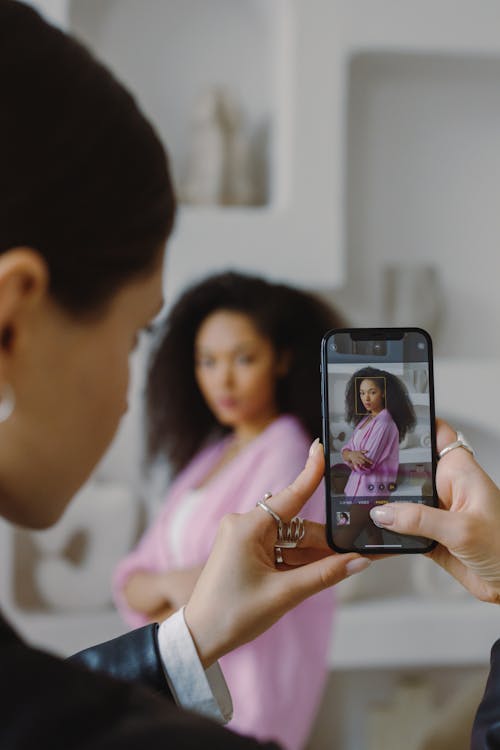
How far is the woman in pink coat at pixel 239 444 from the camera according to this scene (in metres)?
1.22

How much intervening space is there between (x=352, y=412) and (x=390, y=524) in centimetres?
6

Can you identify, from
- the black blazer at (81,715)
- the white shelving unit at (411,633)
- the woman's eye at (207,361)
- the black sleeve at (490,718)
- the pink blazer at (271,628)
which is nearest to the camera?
the black blazer at (81,715)

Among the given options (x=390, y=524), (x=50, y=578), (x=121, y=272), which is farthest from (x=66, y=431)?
(x=50, y=578)

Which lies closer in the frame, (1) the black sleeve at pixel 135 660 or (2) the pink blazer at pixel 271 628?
(1) the black sleeve at pixel 135 660

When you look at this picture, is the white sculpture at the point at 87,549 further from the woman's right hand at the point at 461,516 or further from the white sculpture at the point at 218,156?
the woman's right hand at the point at 461,516

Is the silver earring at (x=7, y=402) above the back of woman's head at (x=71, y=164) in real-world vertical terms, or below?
below

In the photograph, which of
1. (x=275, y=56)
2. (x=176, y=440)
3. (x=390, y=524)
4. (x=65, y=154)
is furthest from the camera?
(x=275, y=56)

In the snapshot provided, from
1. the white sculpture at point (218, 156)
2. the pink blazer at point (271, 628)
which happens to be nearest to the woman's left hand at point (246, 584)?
the pink blazer at point (271, 628)

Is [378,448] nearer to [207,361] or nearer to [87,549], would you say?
[207,361]

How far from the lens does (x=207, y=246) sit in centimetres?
152

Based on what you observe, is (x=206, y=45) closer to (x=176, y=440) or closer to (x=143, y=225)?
(x=176, y=440)

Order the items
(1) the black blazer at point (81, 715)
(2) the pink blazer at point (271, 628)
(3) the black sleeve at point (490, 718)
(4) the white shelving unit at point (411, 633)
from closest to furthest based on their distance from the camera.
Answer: (1) the black blazer at point (81, 715) < (3) the black sleeve at point (490, 718) < (2) the pink blazer at point (271, 628) < (4) the white shelving unit at point (411, 633)

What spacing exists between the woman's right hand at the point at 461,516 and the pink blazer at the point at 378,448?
0.01 metres

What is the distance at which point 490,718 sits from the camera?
42cm
